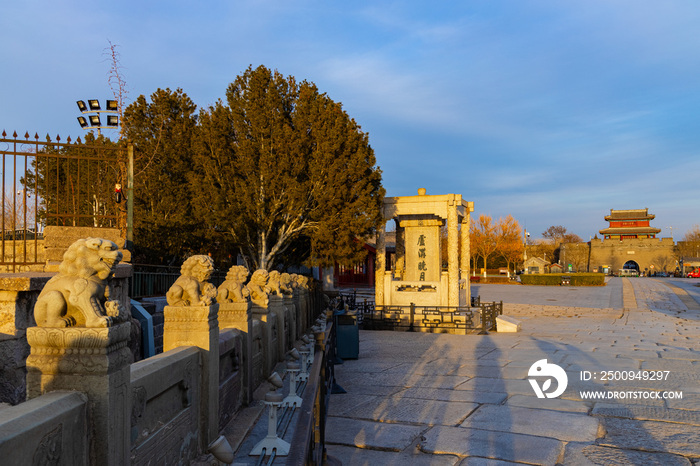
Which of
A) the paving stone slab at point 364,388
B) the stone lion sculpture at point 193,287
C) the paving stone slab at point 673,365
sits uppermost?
the stone lion sculpture at point 193,287

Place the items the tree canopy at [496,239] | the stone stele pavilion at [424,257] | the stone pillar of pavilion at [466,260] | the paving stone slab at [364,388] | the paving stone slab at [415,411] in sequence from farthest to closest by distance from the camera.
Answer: the tree canopy at [496,239] < the stone pillar of pavilion at [466,260] < the stone stele pavilion at [424,257] < the paving stone slab at [364,388] < the paving stone slab at [415,411]

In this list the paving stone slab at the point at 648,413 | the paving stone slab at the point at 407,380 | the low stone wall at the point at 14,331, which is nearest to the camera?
the low stone wall at the point at 14,331

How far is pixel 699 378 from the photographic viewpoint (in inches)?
336

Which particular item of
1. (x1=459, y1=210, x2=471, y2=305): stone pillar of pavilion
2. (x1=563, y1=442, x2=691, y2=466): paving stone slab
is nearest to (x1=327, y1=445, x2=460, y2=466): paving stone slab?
(x1=563, y1=442, x2=691, y2=466): paving stone slab

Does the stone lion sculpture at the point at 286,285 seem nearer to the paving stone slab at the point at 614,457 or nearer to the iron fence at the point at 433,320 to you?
the paving stone slab at the point at 614,457

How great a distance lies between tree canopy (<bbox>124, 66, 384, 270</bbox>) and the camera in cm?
1714

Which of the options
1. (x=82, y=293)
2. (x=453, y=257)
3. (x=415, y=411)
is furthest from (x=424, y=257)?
(x=82, y=293)

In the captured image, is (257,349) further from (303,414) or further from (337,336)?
(303,414)

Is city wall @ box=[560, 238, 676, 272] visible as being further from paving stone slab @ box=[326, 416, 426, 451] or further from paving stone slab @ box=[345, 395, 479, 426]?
paving stone slab @ box=[326, 416, 426, 451]

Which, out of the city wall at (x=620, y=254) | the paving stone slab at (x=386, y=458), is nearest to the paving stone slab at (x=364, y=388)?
the paving stone slab at (x=386, y=458)

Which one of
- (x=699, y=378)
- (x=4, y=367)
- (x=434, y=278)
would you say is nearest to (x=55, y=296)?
(x=4, y=367)

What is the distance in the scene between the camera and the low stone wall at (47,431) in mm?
1967

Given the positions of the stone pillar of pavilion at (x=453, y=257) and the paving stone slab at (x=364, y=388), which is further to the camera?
the stone pillar of pavilion at (x=453, y=257)

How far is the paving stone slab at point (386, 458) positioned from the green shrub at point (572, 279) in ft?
148
